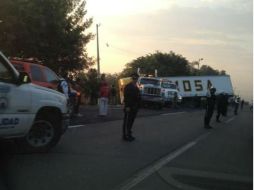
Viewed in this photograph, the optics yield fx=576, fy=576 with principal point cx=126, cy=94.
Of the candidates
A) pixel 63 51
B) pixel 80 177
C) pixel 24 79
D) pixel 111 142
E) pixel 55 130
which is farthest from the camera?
pixel 63 51

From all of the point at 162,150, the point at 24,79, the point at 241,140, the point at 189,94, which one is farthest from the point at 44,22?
the point at 189,94

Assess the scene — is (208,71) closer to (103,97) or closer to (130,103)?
(103,97)

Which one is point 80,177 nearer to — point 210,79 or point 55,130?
point 55,130

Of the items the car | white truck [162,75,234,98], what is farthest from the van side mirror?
white truck [162,75,234,98]

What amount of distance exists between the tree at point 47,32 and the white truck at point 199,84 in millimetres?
28964

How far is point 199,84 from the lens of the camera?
202 feet

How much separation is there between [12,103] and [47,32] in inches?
772

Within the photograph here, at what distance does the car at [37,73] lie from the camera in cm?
1755

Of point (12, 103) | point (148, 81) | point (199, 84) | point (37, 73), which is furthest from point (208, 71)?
point (12, 103)

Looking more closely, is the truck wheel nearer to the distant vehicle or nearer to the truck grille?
the distant vehicle

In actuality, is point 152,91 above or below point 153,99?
above

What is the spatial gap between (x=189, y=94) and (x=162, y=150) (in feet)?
159

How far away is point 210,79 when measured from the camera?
60.7 metres

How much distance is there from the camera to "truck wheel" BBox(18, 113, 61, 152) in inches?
429
